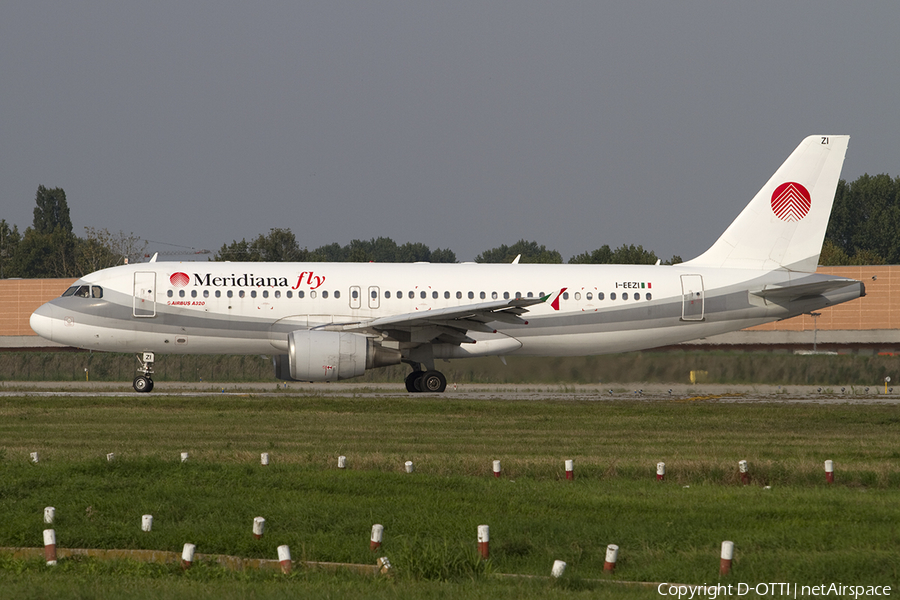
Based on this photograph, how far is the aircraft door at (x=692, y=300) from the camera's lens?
1175 inches

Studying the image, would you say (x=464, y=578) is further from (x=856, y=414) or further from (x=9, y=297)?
(x=9, y=297)

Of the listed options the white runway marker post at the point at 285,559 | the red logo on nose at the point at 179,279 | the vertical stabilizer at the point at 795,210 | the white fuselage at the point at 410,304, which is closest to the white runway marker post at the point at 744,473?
the white runway marker post at the point at 285,559

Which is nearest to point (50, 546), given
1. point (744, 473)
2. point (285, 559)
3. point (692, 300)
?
point (285, 559)

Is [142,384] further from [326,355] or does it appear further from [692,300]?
[692,300]

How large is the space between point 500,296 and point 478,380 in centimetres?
476

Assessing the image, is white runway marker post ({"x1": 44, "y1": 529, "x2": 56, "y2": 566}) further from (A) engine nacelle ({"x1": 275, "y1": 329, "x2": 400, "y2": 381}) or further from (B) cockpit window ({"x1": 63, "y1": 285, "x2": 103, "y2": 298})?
(B) cockpit window ({"x1": 63, "y1": 285, "x2": 103, "y2": 298})

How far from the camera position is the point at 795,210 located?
30.7 m

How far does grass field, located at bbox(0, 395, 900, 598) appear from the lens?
8.48m

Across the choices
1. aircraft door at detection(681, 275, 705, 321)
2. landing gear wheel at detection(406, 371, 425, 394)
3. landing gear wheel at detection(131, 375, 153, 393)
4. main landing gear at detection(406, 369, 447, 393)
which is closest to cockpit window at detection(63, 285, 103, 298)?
landing gear wheel at detection(131, 375, 153, 393)

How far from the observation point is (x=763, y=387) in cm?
3297

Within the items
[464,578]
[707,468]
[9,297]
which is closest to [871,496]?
[707,468]

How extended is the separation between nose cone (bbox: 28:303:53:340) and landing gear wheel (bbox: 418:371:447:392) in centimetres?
1094

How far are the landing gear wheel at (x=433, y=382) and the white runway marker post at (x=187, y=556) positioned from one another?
2052 cm

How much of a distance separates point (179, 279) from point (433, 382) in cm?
794
